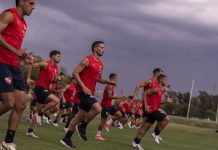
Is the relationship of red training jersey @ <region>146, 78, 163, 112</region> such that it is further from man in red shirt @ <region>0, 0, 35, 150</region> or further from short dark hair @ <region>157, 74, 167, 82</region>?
man in red shirt @ <region>0, 0, 35, 150</region>

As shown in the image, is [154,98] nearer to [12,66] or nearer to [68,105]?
[12,66]

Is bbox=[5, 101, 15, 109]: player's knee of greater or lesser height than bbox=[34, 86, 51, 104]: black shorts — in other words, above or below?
below

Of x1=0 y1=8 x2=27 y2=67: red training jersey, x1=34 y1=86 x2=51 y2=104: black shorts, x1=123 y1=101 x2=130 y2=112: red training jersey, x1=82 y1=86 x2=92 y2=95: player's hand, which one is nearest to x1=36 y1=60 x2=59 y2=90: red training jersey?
x1=34 y1=86 x2=51 y2=104: black shorts

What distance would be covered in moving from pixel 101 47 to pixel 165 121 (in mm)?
4022

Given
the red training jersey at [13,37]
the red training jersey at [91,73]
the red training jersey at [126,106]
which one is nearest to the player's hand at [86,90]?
the red training jersey at [91,73]

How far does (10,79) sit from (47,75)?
6.71 m

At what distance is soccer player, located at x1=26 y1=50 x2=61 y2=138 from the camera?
1441 cm

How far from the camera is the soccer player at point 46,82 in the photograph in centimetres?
1441

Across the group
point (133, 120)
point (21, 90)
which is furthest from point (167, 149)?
point (133, 120)

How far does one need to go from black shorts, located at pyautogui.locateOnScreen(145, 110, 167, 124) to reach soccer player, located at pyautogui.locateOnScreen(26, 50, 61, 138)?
8.61 ft

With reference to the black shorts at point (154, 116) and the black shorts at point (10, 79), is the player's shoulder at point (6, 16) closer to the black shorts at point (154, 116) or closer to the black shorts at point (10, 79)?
the black shorts at point (10, 79)

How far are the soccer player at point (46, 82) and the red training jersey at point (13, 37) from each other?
5.56m

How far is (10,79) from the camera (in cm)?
851

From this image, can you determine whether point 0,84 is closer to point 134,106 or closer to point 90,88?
point 90,88
